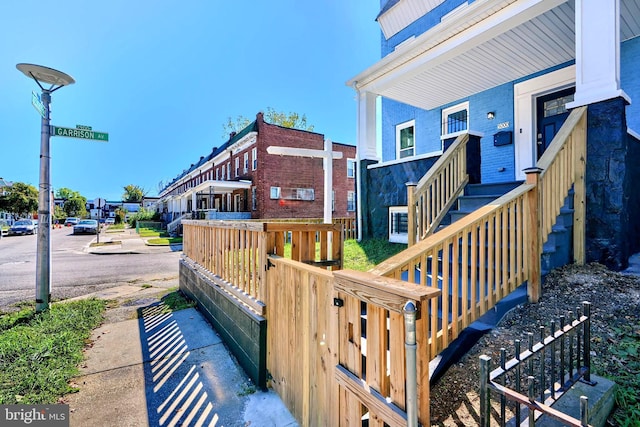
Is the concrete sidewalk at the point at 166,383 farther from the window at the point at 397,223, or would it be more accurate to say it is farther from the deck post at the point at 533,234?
the window at the point at 397,223

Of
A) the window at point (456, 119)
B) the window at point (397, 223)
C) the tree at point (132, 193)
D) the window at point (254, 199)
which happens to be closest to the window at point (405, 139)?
the window at point (456, 119)

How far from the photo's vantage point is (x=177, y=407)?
2432mm

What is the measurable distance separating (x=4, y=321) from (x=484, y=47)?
892 centimetres

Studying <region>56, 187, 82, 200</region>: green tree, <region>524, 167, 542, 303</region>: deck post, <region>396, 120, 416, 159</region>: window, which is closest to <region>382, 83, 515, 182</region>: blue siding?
<region>396, 120, 416, 159</region>: window

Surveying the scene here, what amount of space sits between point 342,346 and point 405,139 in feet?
29.5

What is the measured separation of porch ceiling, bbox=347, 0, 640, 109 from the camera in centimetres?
473

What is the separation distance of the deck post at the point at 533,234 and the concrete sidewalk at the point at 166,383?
269cm

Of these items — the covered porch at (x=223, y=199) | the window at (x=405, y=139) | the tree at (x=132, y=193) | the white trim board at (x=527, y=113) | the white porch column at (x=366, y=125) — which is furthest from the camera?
the tree at (x=132, y=193)

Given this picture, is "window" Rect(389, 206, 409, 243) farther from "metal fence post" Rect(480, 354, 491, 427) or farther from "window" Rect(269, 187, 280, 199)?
Result: "window" Rect(269, 187, 280, 199)

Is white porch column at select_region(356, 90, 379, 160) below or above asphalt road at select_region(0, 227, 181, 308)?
above

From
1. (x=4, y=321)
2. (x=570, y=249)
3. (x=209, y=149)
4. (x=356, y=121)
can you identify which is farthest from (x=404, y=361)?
(x=209, y=149)

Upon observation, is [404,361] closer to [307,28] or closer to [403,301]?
[403,301]

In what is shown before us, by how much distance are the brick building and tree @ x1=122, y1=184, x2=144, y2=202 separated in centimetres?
5085

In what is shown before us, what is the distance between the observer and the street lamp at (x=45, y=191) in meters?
4.59
